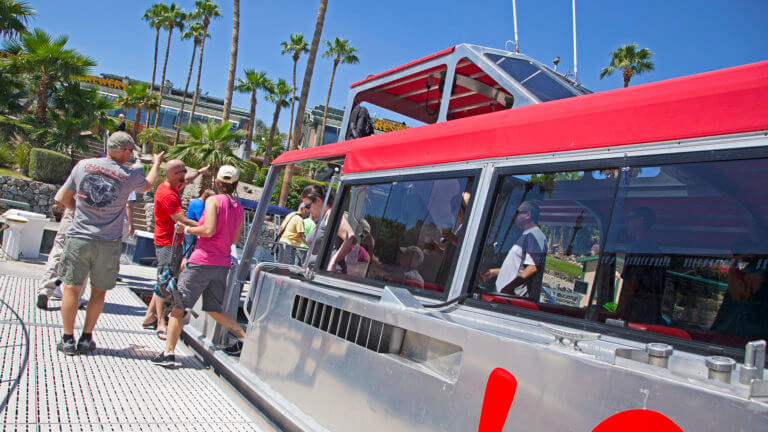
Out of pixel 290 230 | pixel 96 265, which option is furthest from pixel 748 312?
pixel 290 230

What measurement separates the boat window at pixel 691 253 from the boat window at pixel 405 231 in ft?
2.81

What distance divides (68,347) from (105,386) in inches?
29.7

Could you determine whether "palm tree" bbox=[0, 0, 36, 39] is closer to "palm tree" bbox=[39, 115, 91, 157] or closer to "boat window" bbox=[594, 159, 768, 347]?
"palm tree" bbox=[39, 115, 91, 157]

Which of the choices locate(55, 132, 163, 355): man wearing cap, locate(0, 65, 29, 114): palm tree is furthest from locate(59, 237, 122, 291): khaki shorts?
locate(0, 65, 29, 114): palm tree

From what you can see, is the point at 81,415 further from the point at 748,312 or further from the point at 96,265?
the point at 748,312

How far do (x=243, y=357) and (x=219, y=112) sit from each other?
189 ft

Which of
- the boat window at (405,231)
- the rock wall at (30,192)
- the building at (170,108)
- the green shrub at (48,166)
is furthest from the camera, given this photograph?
the building at (170,108)

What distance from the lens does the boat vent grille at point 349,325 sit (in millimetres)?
2629

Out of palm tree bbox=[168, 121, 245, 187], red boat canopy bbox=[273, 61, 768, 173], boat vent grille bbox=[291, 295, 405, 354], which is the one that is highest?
palm tree bbox=[168, 121, 245, 187]

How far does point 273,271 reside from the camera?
3906 millimetres

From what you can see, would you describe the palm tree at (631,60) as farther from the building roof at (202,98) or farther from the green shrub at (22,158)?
the building roof at (202,98)

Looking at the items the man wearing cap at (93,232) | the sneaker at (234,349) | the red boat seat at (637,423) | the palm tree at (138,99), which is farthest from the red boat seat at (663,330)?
the palm tree at (138,99)

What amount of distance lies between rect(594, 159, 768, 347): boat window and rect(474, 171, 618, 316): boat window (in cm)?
10

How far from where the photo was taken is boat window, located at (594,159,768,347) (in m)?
1.74
